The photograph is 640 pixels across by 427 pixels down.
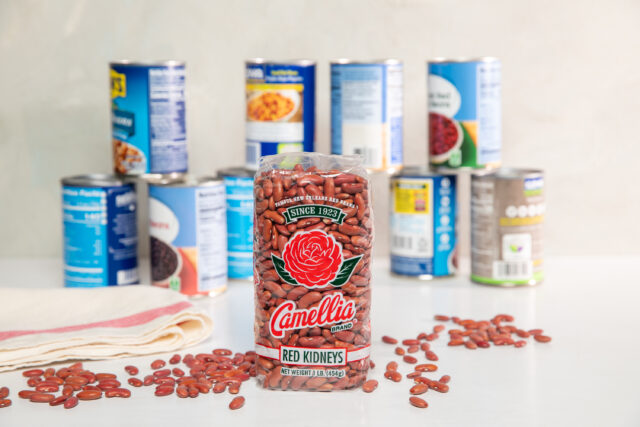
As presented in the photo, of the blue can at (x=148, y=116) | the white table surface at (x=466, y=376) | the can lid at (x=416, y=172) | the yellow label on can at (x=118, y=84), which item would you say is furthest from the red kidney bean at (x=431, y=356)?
the yellow label on can at (x=118, y=84)

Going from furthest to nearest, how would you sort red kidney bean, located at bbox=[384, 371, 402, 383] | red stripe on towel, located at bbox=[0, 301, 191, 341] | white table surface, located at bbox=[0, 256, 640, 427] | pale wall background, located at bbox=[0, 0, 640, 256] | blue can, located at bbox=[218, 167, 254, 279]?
1. pale wall background, located at bbox=[0, 0, 640, 256]
2. blue can, located at bbox=[218, 167, 254, 279]
3. red stripe on towel, located at bbox=[0, 301, 191, 341]
4. red kidney bean, located at bbox=[384, 371, 402, 383]
5. white table surface, located at bbox=[0, 256, 640, 427]

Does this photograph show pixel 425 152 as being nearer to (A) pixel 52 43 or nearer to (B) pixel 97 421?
(A) pixel 52 43

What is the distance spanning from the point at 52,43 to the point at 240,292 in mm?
683

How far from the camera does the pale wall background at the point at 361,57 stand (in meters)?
1.92

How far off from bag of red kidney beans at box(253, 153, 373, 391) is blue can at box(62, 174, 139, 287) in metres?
0.56

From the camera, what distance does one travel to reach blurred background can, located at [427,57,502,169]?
1.69m

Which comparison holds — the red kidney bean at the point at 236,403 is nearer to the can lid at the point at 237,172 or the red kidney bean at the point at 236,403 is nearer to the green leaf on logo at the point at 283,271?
the green leaf on logo at the point at 283,271

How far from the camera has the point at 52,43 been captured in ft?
6.42

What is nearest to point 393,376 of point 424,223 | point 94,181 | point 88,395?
point 88,395

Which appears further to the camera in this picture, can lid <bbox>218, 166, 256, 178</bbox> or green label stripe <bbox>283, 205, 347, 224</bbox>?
can lid <bbox>218, 166, 256, 178</bbox>

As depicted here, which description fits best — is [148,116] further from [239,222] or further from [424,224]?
[424,224]

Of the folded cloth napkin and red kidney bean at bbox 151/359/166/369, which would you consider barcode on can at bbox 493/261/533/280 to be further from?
red kidney bean at bbox 151/359/166/369

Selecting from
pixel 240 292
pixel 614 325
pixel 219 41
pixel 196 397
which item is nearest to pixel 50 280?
pixel 240 292

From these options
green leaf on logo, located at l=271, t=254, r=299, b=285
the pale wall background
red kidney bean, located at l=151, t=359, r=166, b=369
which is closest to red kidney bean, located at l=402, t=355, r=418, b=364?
green leaf on logo, located at l=271, t=254, r=299, b=285
